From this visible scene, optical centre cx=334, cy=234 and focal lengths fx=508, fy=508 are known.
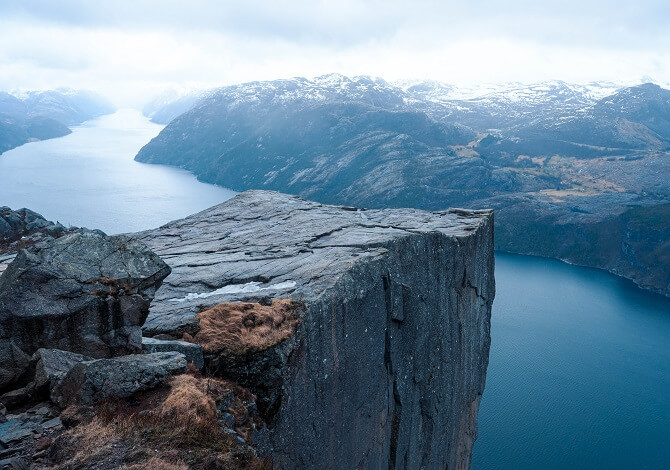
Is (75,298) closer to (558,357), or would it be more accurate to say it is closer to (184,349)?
(184,349)

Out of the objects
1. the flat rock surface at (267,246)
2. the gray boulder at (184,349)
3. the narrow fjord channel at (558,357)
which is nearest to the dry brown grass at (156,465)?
the gray boulder at (184,349)

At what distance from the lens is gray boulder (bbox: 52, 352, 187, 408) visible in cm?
984

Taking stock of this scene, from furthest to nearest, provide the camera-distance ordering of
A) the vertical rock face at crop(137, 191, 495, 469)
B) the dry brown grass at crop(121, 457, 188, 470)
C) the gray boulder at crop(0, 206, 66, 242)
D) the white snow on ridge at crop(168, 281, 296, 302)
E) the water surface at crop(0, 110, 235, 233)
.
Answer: the water surface at crop(0, 110, 235, 233)
the gray boulder at crop(0, 206, 66, 242)
the white snow on ridge at crop(168, 281, 296, 302)
the vertical rock face at crop(137, 191, 495, 469)
the dry brown grass at crop(121, 457, 188, 470)

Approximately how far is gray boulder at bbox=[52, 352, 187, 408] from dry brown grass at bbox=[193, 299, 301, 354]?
283 centimetres

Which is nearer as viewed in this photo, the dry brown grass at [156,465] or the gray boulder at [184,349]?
the dry brown grass at [156,465]

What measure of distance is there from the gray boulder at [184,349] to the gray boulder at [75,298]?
1.05 ft

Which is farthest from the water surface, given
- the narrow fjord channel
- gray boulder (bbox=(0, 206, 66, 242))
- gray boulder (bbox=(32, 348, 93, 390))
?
gray boulder (bbox=(32, 348, 93, 390))

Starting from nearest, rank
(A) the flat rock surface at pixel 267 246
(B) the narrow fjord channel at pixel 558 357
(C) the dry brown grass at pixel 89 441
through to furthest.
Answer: (C) the dry brown grass at pixel 89 441 → (A) the flat rock surface at pixel 267 246 → (B) the narrow fjord channel at pixel 558 357

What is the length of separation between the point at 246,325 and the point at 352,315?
4.18 metres

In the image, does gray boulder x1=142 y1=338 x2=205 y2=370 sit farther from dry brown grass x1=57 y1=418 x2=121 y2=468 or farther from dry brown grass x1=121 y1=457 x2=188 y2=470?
dry brown grass x1=121 y1=457 x2=188 y2=470

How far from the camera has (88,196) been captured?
432 feet

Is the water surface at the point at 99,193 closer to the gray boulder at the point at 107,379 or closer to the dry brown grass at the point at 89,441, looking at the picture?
the gray boulder at the point at 107,379

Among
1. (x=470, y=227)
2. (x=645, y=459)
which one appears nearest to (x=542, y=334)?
(x=645, y=459)

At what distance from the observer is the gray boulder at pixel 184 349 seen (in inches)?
496
